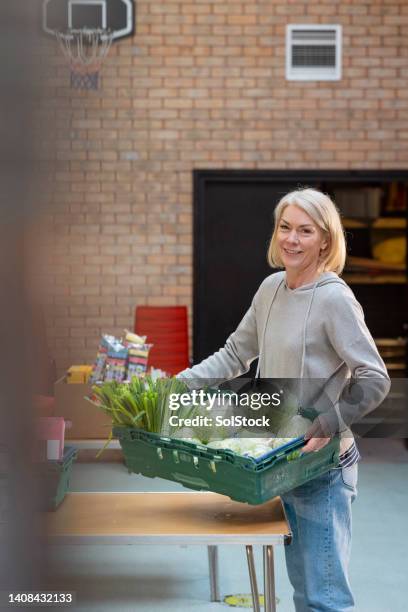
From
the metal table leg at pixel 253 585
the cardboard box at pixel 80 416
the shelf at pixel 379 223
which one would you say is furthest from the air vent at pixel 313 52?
the metal table leg at pixel 253 585

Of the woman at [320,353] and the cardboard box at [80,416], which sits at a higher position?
the woman at [320,353]

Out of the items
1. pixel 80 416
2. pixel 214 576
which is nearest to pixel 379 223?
pixel 80 416

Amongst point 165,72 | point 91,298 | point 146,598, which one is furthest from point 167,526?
point 165,72

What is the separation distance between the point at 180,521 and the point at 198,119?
191 inches

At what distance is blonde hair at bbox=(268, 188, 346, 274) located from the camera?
6.75 feet

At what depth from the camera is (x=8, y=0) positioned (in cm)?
77

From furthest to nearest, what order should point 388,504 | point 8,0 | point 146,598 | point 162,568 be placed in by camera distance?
point 388,504, point 162,568, point 146,598, point 8,0

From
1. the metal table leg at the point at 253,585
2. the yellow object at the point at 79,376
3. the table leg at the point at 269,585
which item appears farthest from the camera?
the yellow object at the point at 79,376

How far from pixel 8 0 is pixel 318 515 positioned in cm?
162

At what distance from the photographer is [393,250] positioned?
7.57m

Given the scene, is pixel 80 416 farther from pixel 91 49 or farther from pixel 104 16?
pixel 104 16

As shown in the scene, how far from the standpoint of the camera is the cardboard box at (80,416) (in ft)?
13.5

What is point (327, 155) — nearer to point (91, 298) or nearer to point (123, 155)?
point (123, 155)

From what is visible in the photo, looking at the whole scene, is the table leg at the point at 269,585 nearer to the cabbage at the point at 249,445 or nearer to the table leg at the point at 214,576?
the cabbage at the point at 249,445
